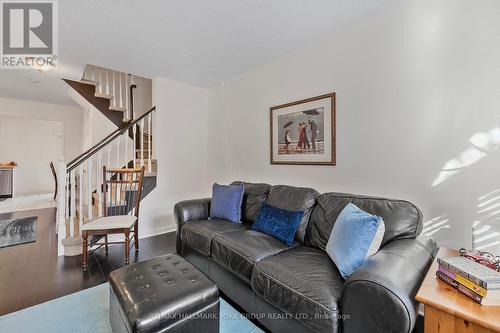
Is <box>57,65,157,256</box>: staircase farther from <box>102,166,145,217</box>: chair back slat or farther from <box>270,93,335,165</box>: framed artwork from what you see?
<box>270,93,335,165</box>: framed artwork

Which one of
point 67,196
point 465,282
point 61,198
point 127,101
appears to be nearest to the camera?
point 465,282

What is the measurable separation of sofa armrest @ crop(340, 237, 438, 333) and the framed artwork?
140cm

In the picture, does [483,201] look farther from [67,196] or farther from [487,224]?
[67,196]

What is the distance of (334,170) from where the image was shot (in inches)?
99.0

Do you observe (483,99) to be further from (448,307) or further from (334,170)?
(448,307)

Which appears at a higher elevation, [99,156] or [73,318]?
[99,156]

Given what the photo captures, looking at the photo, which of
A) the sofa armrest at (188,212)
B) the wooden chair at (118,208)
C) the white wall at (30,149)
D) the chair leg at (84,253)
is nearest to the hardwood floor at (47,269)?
the chair leg at (84,253)

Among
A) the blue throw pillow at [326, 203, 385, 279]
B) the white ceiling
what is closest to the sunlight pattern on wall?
the blue throw pillow at [326, 203, 385, 279]

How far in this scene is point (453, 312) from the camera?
953 mm

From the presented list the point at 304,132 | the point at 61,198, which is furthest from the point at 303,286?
the point at 61,198

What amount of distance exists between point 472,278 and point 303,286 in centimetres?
77

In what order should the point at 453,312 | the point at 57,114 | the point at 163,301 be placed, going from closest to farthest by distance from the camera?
the point at 453,312, the point at 163,301, the point at 57,114

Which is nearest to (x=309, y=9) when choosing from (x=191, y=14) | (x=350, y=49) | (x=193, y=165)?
(x=350, y=49)

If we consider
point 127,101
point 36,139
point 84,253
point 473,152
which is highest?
point 127,101
